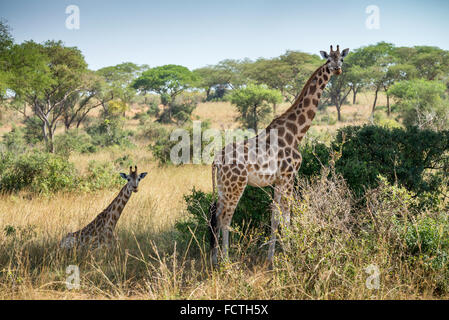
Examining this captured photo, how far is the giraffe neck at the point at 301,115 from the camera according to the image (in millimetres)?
4684

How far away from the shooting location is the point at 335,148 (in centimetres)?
627

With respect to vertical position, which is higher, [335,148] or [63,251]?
[335,148]

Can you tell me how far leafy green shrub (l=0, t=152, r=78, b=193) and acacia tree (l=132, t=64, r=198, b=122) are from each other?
2718cm

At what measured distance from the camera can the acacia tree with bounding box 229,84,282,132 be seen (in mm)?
25531

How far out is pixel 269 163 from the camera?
14.6 feet

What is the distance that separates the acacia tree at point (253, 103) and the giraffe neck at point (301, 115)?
20.1 m

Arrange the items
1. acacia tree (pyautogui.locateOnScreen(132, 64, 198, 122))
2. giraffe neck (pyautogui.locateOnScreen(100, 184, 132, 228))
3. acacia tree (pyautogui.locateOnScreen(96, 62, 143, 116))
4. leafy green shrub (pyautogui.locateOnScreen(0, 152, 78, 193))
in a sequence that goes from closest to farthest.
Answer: giraffe neck (pyautogui.locateOnScreen(100, 184, 132, 228)) → leafy green shrub (pyautogui.locateOnScreen(0, 152, 78, 193)) → acacia tree (pyautogui.locateOnScreen(96, 62, 143, 116)) → acacia tree (pyautogui.locateOnScreen(132, 64, 198, 122))

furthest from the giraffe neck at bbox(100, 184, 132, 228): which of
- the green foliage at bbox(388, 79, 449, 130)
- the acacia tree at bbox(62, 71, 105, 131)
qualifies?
the green foliage at bbox(388, 79, 449, 130)

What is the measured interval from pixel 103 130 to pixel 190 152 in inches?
420

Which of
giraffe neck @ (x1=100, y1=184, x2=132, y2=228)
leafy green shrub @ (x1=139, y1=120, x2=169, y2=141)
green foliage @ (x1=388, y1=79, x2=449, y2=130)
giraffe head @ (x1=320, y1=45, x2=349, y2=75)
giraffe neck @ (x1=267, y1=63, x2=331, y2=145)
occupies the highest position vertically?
green foliage @ (x1=388, y1=79, x2=449, y2=130)

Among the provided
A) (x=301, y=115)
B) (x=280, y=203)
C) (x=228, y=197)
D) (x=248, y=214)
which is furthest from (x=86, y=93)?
(x=280, y=203)

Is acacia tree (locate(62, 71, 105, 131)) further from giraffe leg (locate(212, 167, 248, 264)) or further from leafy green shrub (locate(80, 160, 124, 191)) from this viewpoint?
giraffe leg (locate(212, 167, 248, 264))
